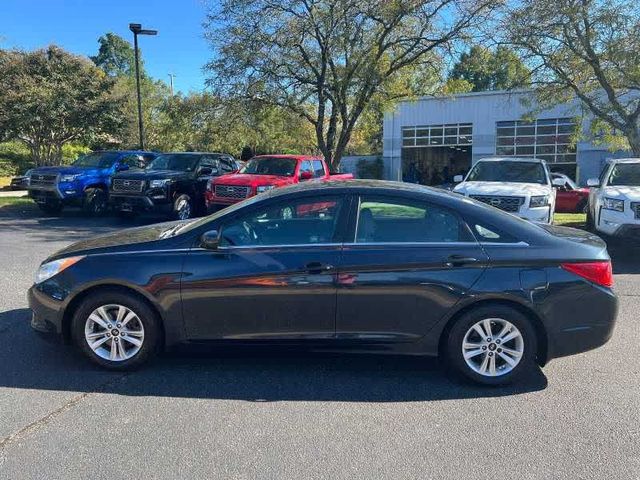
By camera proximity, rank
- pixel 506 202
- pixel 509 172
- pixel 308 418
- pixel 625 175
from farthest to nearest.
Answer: pixel 509 172
pixel 625 175
pixel 506 202
pixel 308 418

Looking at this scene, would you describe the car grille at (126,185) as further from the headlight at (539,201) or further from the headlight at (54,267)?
the headlight at (54,267)

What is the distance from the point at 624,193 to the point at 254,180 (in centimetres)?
723

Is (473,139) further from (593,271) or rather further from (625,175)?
(593,271)

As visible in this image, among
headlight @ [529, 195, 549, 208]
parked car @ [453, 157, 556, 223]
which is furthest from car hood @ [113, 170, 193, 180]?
headlight @ [529, 195, 549, 208]

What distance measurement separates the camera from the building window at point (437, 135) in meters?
34.2

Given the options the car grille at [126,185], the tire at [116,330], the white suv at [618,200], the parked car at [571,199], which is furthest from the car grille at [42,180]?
the parked car at [571,199]

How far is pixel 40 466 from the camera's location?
127 inches

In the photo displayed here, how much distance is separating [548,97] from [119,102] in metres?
17.7

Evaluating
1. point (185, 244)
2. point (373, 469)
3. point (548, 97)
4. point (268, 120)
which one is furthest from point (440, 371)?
point (268, 120)

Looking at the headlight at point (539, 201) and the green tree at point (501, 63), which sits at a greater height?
the green tree at point (501, 63)

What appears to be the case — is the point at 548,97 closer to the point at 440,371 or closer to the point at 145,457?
the point at 440,371

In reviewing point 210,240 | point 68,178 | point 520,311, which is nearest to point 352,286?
point 210,240

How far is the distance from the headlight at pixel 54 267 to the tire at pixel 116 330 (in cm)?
32

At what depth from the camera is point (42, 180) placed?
48.9 feet
